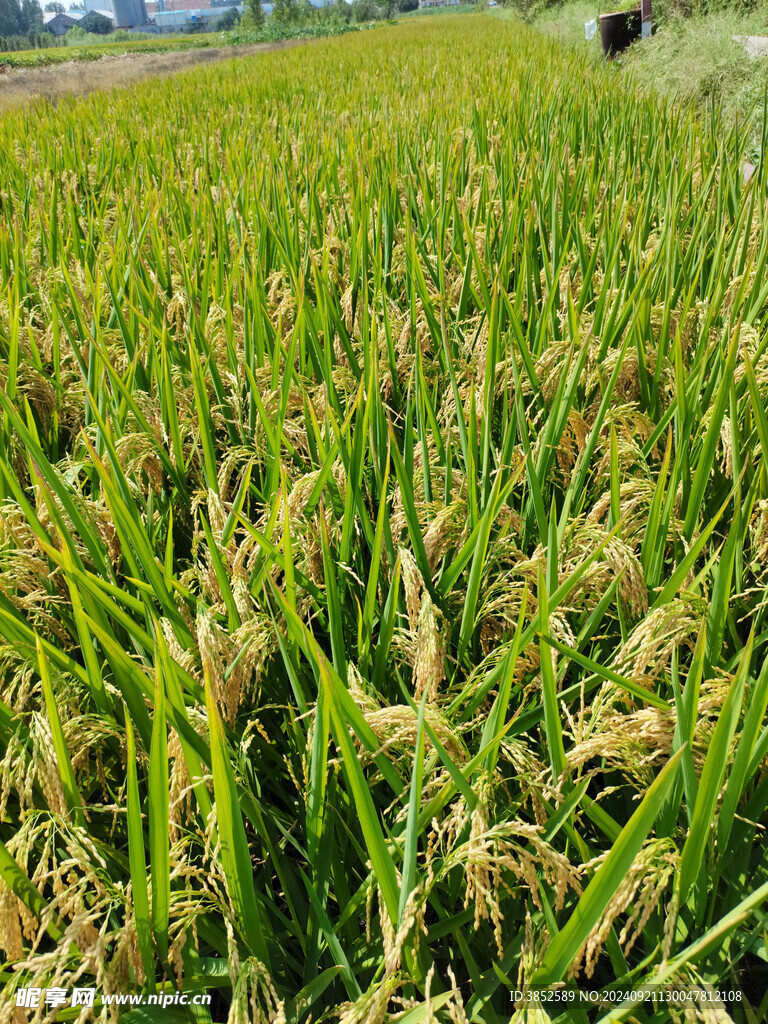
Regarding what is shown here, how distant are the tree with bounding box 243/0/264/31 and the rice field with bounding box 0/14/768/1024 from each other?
57371 mm

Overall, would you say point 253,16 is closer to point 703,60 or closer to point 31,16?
point 703,60

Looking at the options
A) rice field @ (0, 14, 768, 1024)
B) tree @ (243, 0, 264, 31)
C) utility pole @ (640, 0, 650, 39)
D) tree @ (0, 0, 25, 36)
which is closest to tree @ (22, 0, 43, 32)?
tree @ (0, 0, 25, 36)

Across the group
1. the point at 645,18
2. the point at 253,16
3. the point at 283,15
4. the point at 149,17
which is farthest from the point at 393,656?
the point at 149,17

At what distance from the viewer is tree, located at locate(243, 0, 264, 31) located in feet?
154

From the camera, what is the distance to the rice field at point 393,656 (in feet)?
2.19

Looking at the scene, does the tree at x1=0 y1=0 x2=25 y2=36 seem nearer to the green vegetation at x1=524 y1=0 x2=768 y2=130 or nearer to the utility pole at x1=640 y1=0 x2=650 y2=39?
the utility pole at x1=640 y1=0 x2=650 y2=39

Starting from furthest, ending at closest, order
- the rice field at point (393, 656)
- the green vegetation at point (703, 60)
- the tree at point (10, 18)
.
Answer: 1. the tree at point (10, 18)
2. the green vegetation at point (703, 60)
3. the rice field at point (393, 656)

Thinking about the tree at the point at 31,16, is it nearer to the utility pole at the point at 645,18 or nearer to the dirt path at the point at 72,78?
the dirt path at the point at 72,78

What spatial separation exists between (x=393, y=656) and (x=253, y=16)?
197ft

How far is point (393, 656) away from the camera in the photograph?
40.5 inches

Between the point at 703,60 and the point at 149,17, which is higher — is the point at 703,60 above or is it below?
below

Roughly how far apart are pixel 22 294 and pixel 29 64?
38.6m

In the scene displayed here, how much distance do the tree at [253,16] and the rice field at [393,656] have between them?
57371 mm

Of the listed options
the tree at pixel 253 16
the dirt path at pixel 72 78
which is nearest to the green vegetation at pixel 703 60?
the dirt path at pixel 72 78
